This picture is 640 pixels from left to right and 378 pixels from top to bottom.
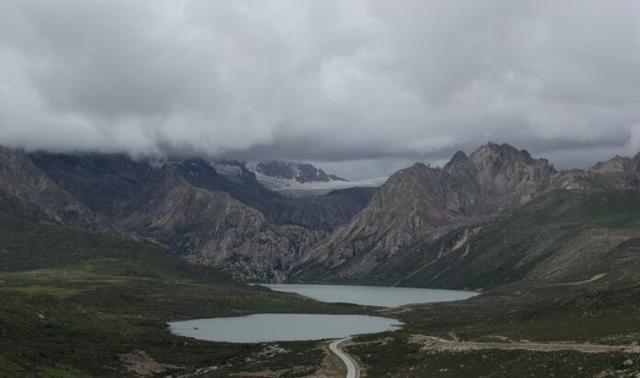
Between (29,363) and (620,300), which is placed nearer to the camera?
(29,363)

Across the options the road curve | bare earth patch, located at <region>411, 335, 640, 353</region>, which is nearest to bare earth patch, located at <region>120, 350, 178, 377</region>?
the road curve

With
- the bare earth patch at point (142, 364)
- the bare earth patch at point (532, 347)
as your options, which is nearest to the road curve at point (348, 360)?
the bare earth patch at point (532, 347)

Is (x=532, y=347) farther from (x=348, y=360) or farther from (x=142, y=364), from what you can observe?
(x=142, y=364)

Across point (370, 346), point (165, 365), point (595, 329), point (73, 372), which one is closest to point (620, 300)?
point (595, 329)

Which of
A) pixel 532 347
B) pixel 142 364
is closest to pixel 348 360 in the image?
pixel 532 347

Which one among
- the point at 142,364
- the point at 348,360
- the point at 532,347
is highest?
the point at 532,347

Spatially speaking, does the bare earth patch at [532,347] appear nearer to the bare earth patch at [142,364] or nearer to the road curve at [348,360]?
the road curve at [348,360]

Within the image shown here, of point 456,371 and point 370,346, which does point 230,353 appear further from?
point 456,371

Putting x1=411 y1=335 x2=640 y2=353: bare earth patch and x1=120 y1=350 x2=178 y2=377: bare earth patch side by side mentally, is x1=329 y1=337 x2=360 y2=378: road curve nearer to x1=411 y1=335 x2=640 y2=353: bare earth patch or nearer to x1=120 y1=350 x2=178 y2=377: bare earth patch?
x1=411 y1=335 x2=640 y2=353: bare earth patch
